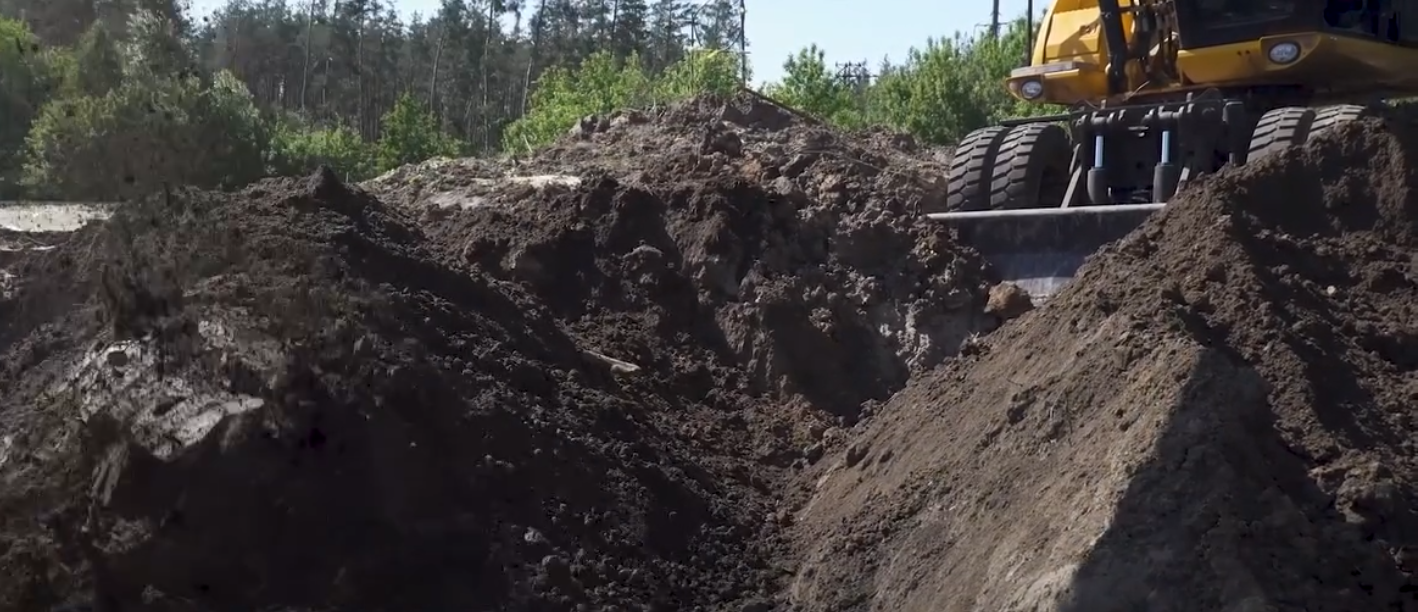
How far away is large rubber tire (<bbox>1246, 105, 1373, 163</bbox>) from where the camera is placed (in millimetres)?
8305

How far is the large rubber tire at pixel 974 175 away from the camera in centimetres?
975

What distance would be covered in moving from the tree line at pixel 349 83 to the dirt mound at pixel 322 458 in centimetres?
106

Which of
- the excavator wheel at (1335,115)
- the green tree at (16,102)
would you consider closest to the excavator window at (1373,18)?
the excavator wheel at (1335,115)

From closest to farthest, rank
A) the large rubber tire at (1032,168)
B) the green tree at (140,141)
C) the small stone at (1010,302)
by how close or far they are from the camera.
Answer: the green tree at (140,141), the small stone at (1010,302), the large rubber tire at (1032,168)

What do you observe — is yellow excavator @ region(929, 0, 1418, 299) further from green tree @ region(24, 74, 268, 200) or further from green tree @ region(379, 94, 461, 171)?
green tree @ region(379, 94, 461, 171)

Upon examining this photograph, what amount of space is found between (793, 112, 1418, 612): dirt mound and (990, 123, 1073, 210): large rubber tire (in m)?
2.31

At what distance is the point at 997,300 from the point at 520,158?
205 inches

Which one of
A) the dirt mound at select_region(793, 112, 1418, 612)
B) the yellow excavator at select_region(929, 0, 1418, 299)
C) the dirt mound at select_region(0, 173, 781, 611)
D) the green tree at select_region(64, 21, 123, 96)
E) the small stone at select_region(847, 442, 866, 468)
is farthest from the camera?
the green tree at select_region(64, 21, 123, 96)

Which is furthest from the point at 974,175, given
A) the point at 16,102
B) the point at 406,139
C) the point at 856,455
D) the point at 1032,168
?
the point at 406,139

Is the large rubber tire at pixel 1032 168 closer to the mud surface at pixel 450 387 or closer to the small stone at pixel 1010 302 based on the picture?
the mud surface at pixel 450 387

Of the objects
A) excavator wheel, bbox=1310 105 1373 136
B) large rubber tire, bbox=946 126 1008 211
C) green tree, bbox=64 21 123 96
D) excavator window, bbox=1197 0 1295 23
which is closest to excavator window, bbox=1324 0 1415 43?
excavator window, bbox=1197 0 1295 23

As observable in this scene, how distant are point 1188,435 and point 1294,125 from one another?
4199mm

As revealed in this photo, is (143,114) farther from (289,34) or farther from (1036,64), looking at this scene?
(289,34)

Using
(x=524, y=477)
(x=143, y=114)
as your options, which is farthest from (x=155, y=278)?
(x=524, y=477)
